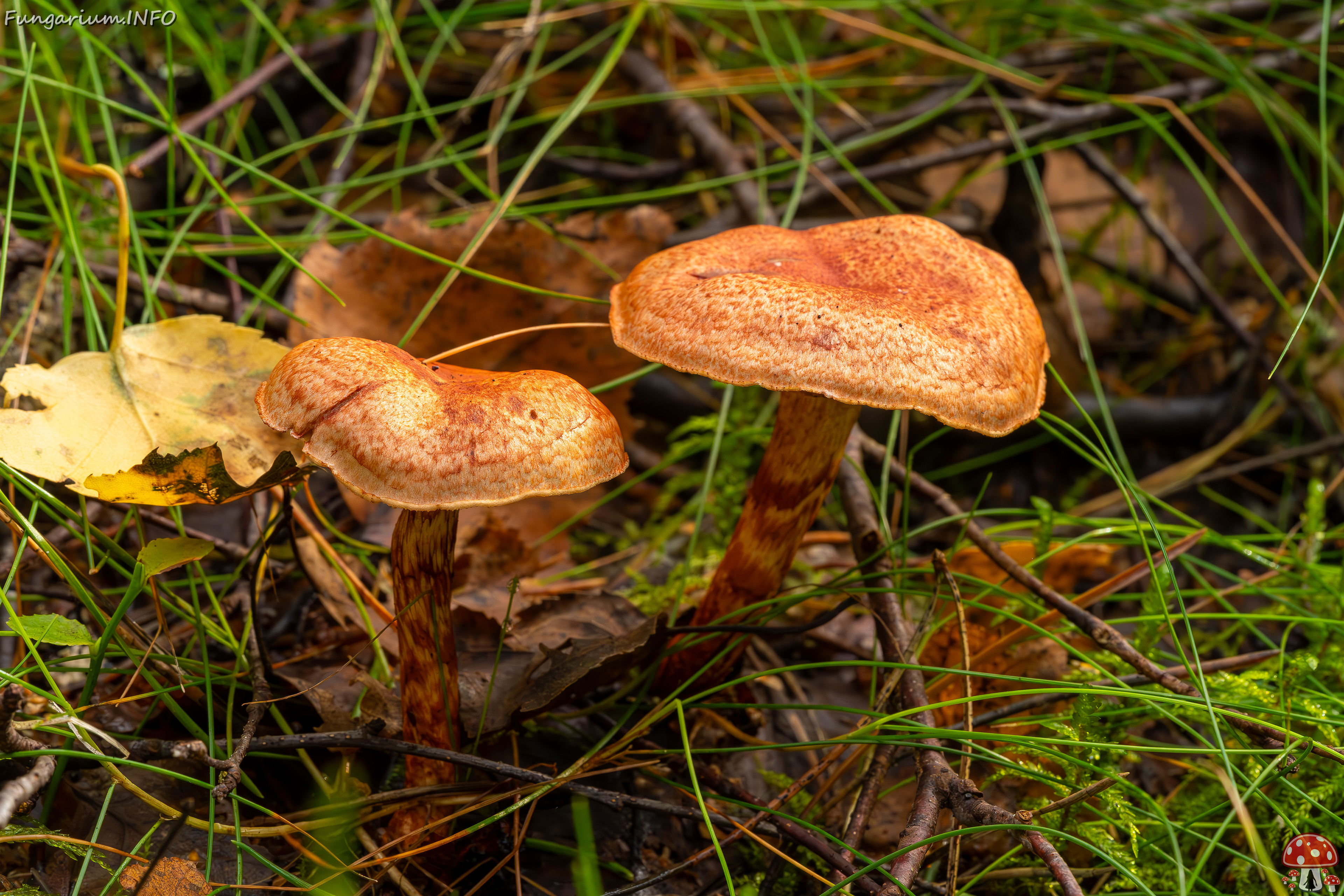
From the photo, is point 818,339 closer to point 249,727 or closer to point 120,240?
point 249,727

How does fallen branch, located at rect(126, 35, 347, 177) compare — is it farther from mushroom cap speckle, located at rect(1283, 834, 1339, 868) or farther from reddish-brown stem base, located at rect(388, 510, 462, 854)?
mushroom cap speckle, located at rect(1283, 834, 1339, 868)

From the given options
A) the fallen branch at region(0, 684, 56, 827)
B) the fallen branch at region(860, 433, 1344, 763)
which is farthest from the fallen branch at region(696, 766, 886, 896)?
the fallen branch at region(0, 684, 56, 827)

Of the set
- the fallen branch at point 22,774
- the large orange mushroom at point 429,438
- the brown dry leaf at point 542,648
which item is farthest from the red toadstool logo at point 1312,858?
the fallen branch at point 22,774

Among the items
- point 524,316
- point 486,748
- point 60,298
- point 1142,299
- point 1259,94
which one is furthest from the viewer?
point 1142,299

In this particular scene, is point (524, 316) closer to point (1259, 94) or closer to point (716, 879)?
point (716, 879)

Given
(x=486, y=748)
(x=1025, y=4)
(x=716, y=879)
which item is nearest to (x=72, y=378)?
(x=486, y=748)
